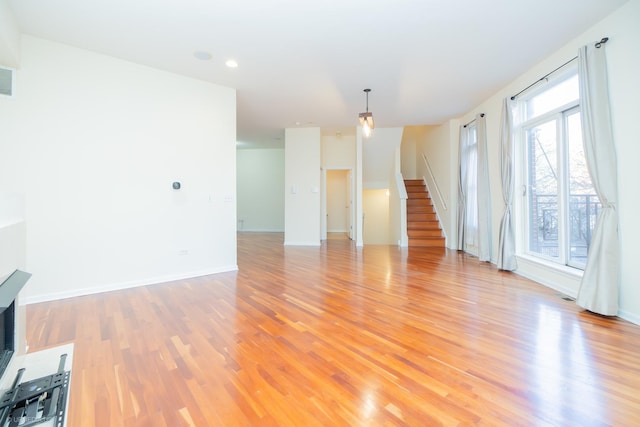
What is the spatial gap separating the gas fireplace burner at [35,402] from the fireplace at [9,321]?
13cm

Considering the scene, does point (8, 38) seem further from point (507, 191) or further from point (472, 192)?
point (472, 192)

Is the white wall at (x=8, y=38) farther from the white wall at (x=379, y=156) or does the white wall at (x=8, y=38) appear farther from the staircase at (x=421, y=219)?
the staircase at (x=421, y=219)

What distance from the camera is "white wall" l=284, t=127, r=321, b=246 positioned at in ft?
23.7

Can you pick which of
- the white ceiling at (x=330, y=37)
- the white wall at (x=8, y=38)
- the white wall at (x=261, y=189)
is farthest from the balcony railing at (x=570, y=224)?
the white wall at (x=261, y=189)

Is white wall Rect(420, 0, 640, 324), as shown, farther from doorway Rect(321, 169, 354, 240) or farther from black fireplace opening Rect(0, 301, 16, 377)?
doorway Rect(321, 169, 354, 240)

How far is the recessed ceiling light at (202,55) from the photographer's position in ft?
11.4

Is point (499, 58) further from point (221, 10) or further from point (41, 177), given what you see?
point (41, 177)

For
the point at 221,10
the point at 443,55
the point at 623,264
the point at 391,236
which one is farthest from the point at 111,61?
the point at 391,236

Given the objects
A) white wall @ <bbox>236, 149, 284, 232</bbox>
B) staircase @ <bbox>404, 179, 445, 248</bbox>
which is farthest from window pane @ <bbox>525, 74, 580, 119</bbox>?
white wall @ <bbox>236, 149, 284, 232</bbox>

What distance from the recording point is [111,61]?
3.54 metres

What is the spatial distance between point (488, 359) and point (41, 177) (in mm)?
4759

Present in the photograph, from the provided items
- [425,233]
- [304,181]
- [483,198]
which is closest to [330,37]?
[483,198]

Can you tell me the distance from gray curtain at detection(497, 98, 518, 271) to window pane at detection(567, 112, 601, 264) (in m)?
A: 0.85

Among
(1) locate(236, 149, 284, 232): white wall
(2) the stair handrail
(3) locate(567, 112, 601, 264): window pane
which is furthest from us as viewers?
(1) locate(236, 149, 284, 232): white wall
